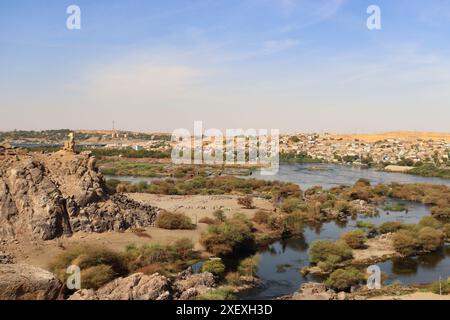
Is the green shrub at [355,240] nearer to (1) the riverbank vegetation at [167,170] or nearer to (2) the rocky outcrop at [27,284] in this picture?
(2) the rocky outcrop at [27,284]

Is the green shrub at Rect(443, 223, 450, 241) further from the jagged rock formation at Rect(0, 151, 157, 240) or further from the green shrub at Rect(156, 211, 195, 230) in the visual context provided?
the jagged rock formation at Rect(0, 151, 157, 240)

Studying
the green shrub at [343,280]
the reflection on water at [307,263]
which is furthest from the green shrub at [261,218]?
the green shrub at [343,280]

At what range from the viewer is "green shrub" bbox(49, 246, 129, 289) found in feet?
49.4

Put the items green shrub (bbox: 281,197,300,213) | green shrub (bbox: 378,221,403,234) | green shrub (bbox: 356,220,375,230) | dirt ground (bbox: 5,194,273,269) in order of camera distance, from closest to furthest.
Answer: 1. dirt ground (bbox: 5,194,273,269)
2. green shrub (bbox: 378,221,403,234)
3. green shrub (bbox: 356,220,375,230)
4. green shrub (bbox: 281,197,300,213)

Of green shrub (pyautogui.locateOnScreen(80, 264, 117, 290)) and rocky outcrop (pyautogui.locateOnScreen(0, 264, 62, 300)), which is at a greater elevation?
rocky outcrop (pyautogui.locateOnScreen(0, 264, 62, 300))

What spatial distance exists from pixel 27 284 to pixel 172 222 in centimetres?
1206

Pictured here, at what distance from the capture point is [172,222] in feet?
79.0

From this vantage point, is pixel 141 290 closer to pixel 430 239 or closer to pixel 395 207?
pixel 430 239

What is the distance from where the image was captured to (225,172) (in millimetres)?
60719

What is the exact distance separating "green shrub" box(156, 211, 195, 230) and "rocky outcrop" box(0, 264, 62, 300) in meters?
11.0

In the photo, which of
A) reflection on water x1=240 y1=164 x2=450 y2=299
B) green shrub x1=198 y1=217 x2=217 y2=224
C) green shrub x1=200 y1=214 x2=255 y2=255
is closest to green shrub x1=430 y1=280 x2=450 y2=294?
reflection on water x1=240 y1=164 x2=450 y2=299

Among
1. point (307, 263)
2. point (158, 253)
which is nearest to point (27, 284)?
point (158, 253)
